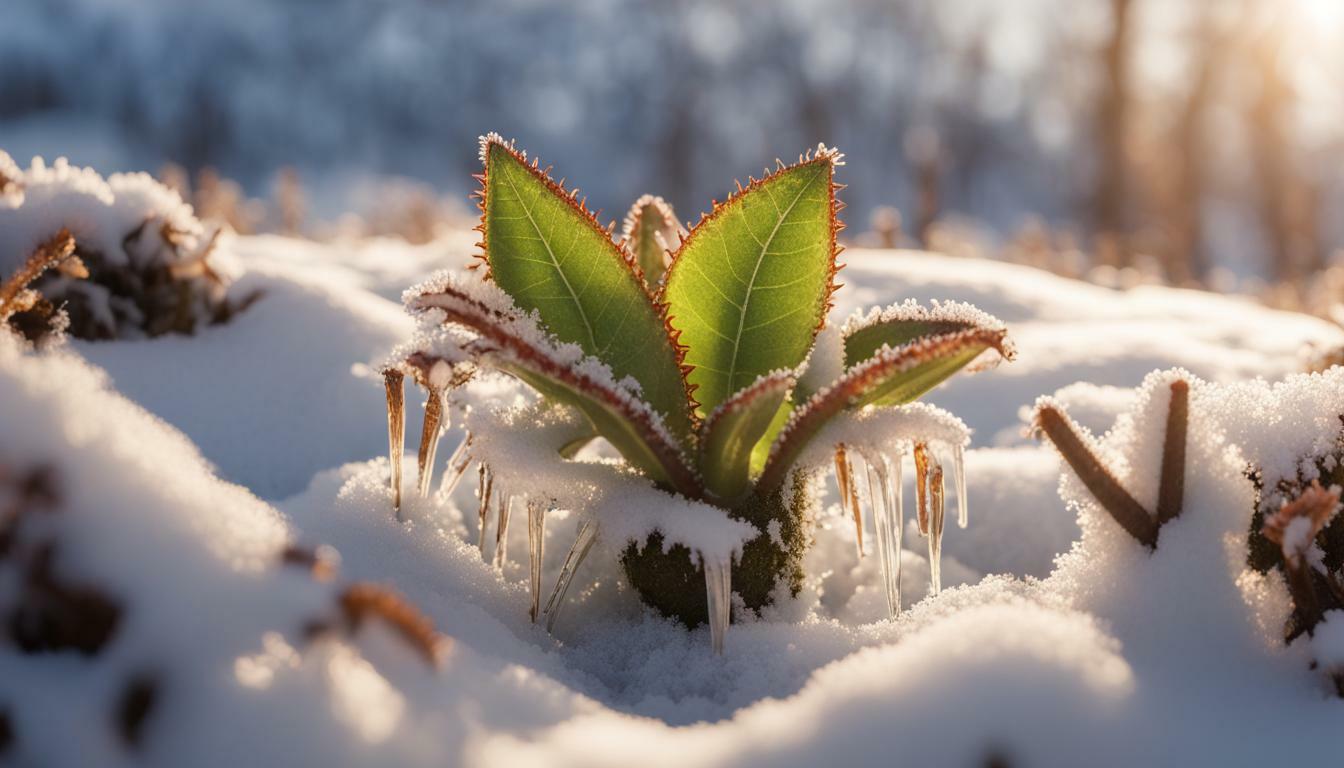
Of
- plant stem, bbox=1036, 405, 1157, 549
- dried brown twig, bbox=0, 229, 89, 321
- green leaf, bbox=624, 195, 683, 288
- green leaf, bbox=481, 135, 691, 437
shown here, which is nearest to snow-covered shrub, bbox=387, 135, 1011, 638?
green leaf, bbox=481, 135, 691, 437

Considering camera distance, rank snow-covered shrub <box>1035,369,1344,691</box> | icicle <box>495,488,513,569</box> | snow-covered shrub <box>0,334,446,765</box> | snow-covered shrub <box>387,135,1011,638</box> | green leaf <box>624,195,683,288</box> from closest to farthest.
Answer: snow-covered shrub <box>0,334,446,765</box> → snow-covered shrub <box>1035,369,1344,691</box> → snow-covered shrub <box>387,135,1011,638</box> → icicle <box>495,488,513,569</box> → green leaf <box>624,195,683,288</box>

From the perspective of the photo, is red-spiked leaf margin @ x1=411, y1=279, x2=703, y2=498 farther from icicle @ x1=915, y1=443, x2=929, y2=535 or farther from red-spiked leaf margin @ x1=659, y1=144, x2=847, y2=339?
icicle @ x1=915, y1=443, x2=929, y2=535

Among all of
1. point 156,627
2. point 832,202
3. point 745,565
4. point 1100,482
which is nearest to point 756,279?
point 832,202

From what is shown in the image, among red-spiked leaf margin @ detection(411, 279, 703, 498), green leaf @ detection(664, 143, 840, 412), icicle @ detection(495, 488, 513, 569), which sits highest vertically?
green leaf @ detection(664, 143, 840, 412)

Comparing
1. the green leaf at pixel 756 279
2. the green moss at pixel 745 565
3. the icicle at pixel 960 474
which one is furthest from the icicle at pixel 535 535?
the icicle at pixel 960 474

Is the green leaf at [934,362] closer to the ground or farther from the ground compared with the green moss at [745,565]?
farther from the ground

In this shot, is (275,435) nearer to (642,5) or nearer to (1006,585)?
(1006,585)

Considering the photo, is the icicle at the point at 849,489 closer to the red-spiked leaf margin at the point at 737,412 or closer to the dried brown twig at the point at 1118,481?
the red-spiked leaf margin at the point at 737,412
